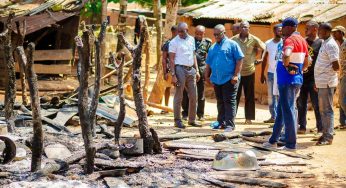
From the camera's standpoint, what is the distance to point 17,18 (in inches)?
669

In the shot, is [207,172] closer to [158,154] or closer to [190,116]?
[158,154]

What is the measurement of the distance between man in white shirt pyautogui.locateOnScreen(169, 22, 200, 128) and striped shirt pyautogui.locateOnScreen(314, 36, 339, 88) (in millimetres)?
2643

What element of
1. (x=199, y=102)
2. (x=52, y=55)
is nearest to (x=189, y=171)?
(x=199, y=102)

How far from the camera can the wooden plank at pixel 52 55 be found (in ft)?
62.5

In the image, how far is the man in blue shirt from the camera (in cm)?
1202

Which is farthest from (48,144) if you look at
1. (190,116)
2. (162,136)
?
(190,116)

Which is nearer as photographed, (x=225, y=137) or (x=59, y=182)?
(x=59, y=182)

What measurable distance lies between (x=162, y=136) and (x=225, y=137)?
1001 millimetres

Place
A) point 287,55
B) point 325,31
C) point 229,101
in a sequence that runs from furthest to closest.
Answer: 1. point 229,101
2. point 325,31
3. point 287,55

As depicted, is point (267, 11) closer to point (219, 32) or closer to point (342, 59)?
point (342, 59)

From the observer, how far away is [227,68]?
12.1 meters

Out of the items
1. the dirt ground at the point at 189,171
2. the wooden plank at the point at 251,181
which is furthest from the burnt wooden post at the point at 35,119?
the wooden plank at the point at 251,181

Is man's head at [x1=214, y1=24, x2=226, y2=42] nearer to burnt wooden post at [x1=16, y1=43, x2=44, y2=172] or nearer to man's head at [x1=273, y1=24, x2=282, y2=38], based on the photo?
man's head at [x1=273, y1=24, x2=282, y2=38]

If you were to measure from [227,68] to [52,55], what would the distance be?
849 centimetres
